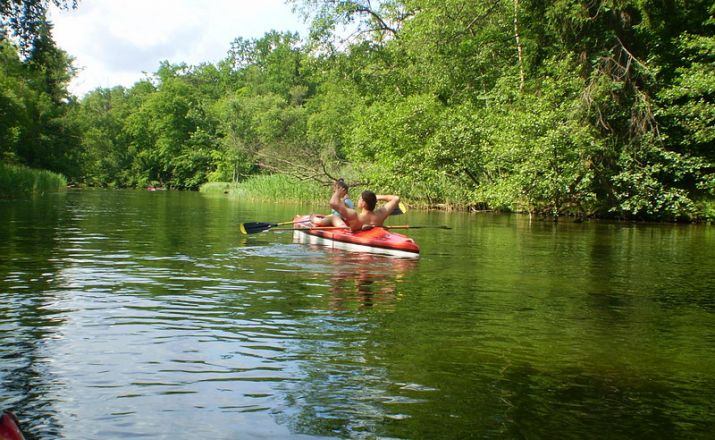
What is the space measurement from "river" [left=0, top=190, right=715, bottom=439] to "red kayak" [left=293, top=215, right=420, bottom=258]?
37cm

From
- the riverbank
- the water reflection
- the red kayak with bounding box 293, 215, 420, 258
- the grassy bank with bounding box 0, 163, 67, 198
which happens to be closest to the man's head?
the red kayak with bounding box 293, 215, 420, 258

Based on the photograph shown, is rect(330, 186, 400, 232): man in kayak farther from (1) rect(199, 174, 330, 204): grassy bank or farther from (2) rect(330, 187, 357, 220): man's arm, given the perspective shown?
(1) rect(199, 174, 330, 204): grassy bank

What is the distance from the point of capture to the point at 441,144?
85.5 feet

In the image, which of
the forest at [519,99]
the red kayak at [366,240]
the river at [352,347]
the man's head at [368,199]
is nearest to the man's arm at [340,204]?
the man's head at [368,199]

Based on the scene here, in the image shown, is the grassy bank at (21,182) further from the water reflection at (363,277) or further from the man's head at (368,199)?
the man's head at (368,199)

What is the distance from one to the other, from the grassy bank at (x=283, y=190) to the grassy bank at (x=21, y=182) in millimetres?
11159

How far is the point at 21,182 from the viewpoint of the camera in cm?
2977

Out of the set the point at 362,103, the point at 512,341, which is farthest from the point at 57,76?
the point at 512,341

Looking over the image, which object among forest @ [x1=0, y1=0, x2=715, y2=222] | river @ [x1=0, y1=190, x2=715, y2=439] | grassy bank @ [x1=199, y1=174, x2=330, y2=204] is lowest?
river @ [x1=0, y1=190, x2=715, y2=439]

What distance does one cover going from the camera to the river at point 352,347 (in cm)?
375

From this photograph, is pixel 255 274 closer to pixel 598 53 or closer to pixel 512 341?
pixel 512 341

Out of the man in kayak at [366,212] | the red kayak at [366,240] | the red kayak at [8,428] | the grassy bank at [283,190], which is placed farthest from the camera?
the grassy bank at [283,190]

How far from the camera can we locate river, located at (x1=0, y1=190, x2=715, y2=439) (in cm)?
375

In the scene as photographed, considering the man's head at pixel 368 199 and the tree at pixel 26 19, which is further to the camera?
the tree at pixel 26 19
